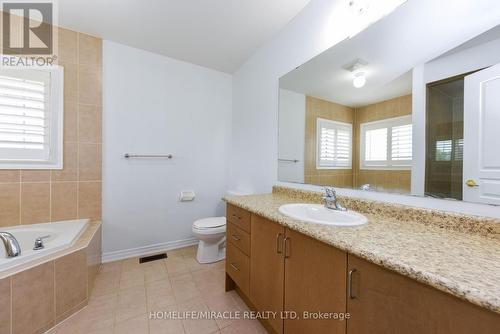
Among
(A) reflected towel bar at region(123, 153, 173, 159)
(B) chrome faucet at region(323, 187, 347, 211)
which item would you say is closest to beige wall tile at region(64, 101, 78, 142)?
(A) reflected towel bar at region(123, 153, 173, 159)

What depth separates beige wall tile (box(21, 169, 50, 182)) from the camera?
1.75m

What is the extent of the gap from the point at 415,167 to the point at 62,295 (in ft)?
7.51

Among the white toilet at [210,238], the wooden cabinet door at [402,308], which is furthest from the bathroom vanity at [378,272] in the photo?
the white toilet at [210,238]

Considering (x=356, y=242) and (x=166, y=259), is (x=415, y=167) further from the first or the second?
(x=166, y=259)

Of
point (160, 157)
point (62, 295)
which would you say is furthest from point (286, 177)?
point (62, 295)

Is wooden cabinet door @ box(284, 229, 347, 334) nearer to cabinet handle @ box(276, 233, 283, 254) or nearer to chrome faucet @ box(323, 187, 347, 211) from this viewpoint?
cabinet handle @ box(276, 233, 283, 254)

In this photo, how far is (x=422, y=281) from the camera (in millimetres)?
527

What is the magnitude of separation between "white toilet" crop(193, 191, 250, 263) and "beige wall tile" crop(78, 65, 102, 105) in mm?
1655

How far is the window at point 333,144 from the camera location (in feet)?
4.46

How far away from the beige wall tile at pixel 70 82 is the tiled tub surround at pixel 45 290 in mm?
1354

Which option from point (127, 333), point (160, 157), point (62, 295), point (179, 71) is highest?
point (179, 71)

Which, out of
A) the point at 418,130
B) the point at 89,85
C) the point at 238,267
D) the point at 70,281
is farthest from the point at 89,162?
the point at 418,130

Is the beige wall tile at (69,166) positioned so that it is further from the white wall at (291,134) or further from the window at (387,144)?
the window at (387,144)

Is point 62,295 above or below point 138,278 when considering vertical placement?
above
